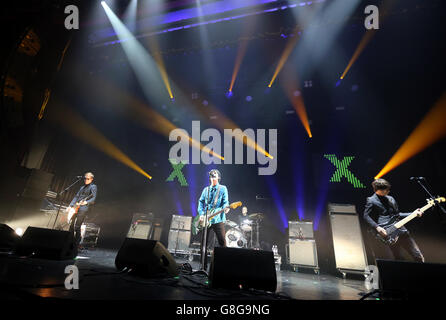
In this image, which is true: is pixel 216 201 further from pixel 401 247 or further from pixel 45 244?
pixel 401 247

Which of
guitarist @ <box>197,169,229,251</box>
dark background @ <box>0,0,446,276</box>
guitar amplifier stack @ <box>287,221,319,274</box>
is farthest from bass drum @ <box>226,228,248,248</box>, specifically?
guitarist @ <box>197,169,229,251</box>

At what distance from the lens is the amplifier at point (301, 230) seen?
5.75 m

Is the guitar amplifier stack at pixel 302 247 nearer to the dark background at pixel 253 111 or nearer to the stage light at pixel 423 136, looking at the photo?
the dark background at pixel 253 111

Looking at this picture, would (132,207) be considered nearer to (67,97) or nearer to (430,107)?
(67,97)

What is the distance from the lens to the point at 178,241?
6820mm

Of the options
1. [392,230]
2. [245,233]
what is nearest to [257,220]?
[245,233]

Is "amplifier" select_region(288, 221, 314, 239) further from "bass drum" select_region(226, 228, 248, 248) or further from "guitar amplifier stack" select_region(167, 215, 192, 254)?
"guitar amplifier stack" select_region(167, 215, 192, 254)

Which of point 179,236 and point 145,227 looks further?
point 145,227

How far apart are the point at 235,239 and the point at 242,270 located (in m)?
4.54

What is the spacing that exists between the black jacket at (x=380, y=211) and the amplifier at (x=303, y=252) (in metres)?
2.26

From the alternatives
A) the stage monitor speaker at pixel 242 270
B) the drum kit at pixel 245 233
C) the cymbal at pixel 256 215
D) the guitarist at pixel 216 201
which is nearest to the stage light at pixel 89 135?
the drum kit at pixel 245 233

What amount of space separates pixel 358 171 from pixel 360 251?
269 centimetres

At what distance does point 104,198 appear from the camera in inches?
334
